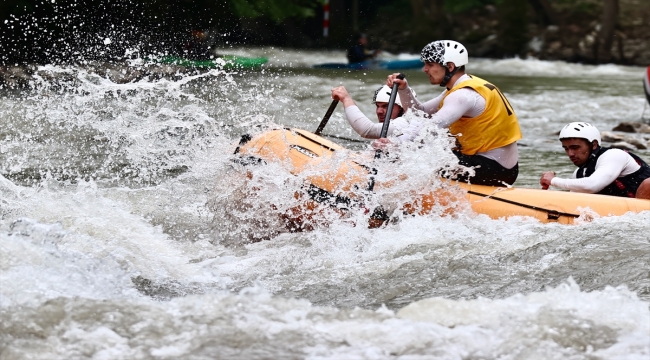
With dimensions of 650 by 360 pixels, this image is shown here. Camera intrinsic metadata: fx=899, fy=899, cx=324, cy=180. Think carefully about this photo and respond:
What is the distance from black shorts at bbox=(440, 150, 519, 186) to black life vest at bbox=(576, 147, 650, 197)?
67cm

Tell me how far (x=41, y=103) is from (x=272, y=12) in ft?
38.2

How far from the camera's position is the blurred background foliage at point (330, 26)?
1895cm

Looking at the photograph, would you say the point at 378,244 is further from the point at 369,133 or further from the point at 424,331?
the point at 424,331

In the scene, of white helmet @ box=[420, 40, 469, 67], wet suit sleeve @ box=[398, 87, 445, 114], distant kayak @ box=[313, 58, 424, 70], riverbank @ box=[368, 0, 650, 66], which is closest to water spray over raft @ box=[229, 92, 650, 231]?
wet suit sleeve @ box=[398, 87, 445, 114]

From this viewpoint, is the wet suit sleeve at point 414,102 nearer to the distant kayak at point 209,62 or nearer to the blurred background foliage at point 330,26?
the distant kayak at point 209,62

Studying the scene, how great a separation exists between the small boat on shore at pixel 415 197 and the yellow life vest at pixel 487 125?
334 mm

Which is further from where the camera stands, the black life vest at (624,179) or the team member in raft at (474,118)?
the black life vest at (624,179)

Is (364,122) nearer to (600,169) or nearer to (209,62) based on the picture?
(600,169)

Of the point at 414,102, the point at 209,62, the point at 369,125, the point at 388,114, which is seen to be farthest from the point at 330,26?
the point at 388,114

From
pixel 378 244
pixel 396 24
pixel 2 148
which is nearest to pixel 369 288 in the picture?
pixel 378 244

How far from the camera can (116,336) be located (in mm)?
4020

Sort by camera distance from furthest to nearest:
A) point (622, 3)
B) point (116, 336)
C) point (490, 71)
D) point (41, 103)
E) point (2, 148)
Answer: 1. point (622, 3)
2. point (490, 71)
3. point (41, 103)
4. point (2, 148)
5. point (116, 336)

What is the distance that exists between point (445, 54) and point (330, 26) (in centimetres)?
2523

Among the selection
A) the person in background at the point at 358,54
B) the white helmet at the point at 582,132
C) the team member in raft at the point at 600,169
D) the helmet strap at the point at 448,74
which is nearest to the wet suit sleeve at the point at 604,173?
the team member in raft at the point at 600,169
